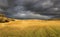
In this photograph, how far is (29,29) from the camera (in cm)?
212

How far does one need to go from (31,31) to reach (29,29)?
0.04 metres

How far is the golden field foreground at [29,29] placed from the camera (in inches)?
80.7

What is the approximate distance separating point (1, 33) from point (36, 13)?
728 millimetres

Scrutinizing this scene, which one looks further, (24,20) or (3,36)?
(24,20)

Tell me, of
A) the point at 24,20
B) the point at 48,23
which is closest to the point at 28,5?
the point at 24,20

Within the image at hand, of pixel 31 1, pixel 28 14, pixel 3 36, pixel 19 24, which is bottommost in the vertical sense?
pixel 3 36

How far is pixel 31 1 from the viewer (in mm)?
2512

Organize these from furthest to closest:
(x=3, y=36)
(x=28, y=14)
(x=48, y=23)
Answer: (x=28, y=14) → (x=48, y=23) → (x=3, y=36)

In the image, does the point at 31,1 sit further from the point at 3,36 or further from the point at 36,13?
the point at 3,36

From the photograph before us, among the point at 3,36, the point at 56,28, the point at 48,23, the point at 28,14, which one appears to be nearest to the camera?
the point at 3,36

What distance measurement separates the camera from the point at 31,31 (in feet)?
6.89

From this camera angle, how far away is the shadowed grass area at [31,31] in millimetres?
2037

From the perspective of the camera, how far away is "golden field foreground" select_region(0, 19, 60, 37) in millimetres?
2051

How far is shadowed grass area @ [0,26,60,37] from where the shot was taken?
2.04 metres
